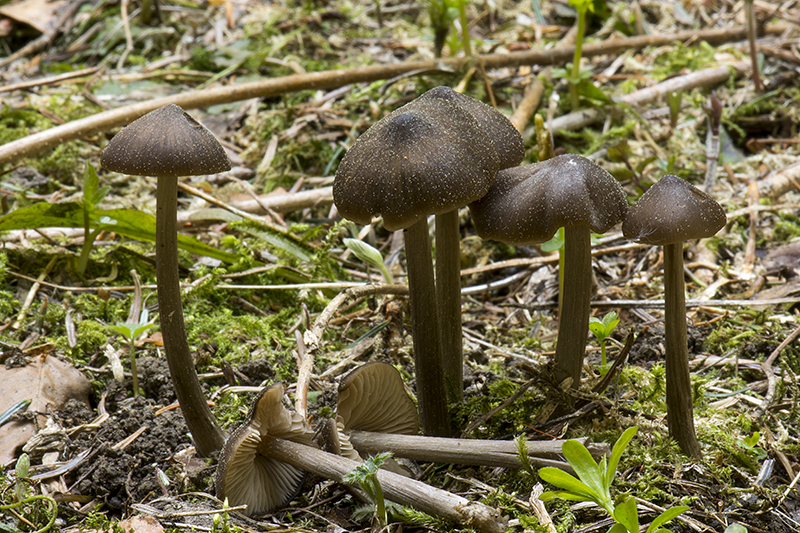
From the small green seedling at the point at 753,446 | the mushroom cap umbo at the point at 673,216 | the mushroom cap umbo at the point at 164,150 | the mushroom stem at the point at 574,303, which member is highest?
the mushroom cap umbo at the point at 164,150

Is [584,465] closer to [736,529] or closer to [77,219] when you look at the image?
[736,529]

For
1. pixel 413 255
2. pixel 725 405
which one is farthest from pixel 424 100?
pixel 725 405

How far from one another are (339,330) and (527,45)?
3.53 metres

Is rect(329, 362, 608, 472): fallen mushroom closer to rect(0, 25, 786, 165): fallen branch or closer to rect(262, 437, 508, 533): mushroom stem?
rect(262, 437, 508, 533): mushroom stem

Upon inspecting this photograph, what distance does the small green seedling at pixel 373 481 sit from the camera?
73.2 inches

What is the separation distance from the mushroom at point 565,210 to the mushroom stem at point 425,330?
0.75 feet

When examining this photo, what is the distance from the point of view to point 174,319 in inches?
88.8

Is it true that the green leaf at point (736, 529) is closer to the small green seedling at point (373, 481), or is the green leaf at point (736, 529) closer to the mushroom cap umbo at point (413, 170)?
the small green seedling at point (373, 481)

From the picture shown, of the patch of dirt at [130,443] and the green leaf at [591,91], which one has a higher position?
the green leaf at [591,91]

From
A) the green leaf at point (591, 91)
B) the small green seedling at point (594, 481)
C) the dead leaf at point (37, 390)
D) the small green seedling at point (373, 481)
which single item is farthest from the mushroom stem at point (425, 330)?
the green leaf at point (591, 91)

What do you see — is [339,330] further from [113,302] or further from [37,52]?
[37,52]

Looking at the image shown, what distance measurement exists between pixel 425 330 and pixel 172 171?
3.31ft

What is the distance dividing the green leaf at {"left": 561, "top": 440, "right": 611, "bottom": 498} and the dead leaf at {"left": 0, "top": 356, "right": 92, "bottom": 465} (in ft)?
6.52

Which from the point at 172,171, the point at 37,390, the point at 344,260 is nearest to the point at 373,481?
→ the point at 172,171
